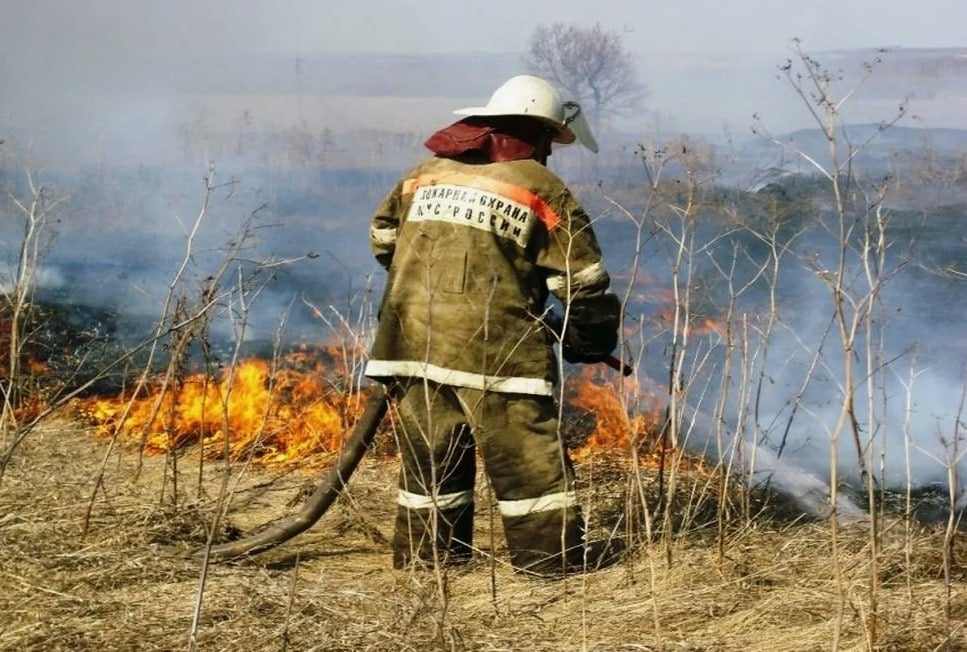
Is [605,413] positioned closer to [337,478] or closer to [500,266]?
[337,478]

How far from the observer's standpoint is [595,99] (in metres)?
16.1

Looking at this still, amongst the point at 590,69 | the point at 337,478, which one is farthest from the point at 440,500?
the point at 590,69

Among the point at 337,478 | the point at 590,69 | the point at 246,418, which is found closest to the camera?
the point at 337,478

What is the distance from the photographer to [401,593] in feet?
13.6

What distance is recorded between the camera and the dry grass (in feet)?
11.5

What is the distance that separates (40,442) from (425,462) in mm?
3068

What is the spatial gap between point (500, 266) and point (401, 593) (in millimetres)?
1351

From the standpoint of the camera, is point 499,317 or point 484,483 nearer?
point 499,317

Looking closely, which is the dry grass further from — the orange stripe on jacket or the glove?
the orange stripe on jacket

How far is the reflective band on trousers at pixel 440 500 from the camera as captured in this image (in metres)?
4.81

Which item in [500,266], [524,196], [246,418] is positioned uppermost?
[524,196]

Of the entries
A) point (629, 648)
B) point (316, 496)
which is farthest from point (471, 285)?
point (629, 648)

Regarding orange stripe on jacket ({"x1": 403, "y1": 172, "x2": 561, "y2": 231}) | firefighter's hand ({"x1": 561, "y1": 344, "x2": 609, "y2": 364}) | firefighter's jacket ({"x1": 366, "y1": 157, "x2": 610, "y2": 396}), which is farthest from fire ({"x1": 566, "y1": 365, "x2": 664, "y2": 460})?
orange stripe on jacket ({"x1": 403, "y1": 172, "x2": 561, "y2": 231})

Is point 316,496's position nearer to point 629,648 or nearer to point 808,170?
point 629,648
